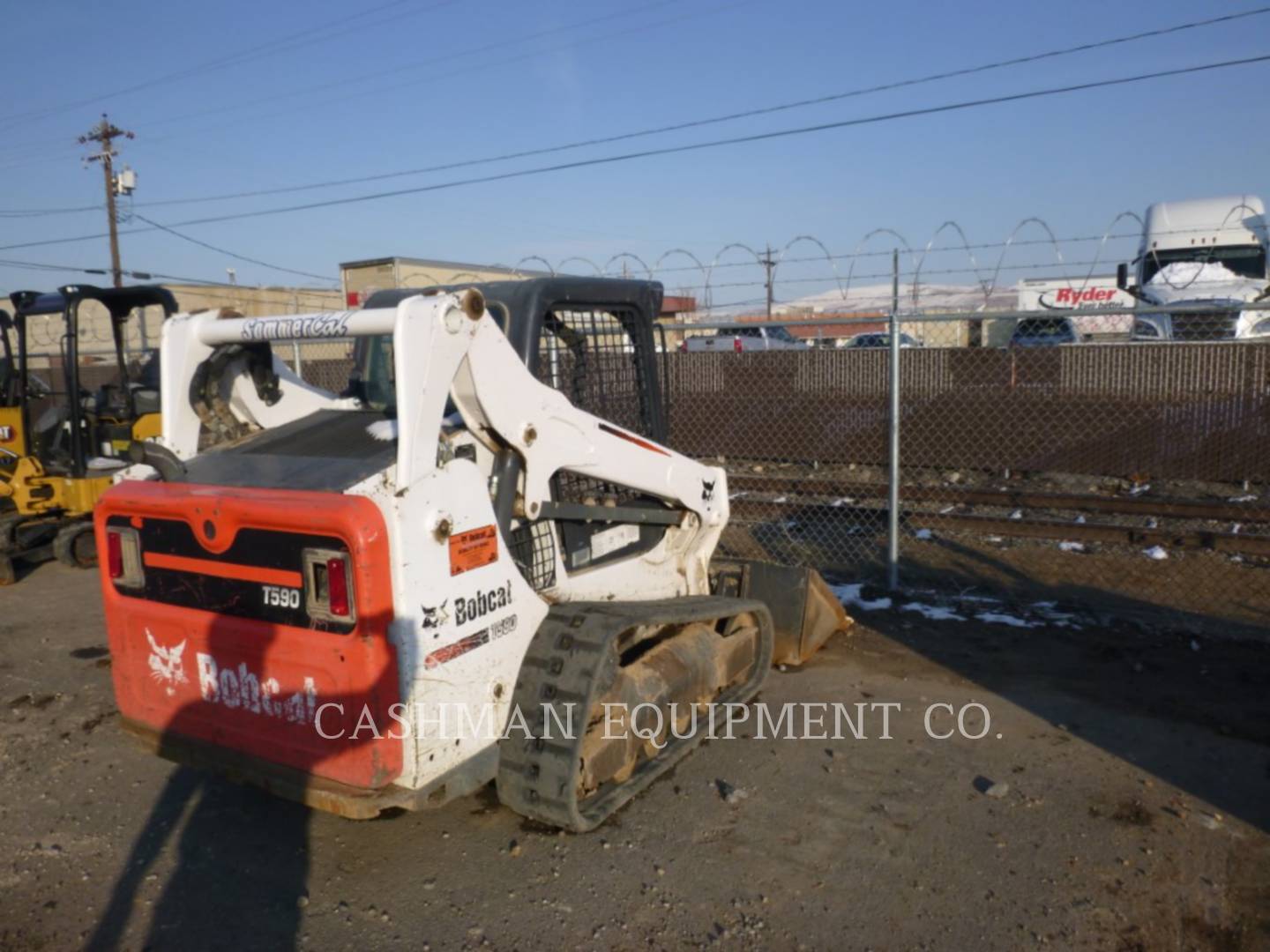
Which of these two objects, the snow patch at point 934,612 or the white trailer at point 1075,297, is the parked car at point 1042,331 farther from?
the snow patch at point 934,612

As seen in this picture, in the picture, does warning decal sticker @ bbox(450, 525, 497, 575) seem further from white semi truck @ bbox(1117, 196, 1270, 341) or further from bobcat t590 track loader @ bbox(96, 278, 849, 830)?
white semi truck @ bbox(1117, 196, 1270, 341)

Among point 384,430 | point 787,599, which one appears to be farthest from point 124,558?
point 787,599

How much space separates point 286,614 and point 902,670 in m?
3.62

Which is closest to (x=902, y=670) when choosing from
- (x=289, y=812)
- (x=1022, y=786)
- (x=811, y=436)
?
(x=1022, y=786)

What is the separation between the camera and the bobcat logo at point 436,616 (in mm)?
3277

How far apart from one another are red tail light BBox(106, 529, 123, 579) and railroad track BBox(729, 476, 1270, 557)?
7028 mm

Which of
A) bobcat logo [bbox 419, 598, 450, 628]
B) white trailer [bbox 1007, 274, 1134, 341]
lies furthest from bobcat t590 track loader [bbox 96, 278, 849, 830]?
white trailer [bbox 1007, 274, 1134, 341]

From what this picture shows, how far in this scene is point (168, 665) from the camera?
3.80 metres

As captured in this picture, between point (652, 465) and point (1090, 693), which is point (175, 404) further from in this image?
point (1090, 693)

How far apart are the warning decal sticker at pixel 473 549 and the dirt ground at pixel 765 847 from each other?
3.93ft

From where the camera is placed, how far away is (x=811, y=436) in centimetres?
1385

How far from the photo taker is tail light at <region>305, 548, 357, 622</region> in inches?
125

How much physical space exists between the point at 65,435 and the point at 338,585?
7.78 metres

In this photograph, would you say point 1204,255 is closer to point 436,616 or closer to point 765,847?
point 765,847
